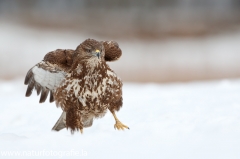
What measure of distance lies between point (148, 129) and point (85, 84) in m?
0.80

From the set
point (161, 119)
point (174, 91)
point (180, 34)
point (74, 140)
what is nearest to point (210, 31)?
point (180, 34)

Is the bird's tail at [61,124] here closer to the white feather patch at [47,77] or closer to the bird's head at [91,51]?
the white feather patch at [47,77]

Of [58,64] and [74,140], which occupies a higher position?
[58,64]

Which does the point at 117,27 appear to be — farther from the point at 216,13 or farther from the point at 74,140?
the point at 74,140

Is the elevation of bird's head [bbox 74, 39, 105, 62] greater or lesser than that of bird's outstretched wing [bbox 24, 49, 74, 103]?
greater

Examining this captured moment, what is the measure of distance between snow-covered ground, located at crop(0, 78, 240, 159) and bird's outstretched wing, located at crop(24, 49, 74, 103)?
1.38 feet

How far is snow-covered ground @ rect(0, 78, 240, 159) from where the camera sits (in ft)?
12.8

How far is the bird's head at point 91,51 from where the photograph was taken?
192 inches

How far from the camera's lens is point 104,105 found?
5.15m

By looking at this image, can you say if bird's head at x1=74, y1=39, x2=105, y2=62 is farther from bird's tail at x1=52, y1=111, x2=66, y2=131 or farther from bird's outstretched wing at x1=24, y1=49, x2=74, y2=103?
bird's tail at x1=52, y1=111, x2=66, y2=131

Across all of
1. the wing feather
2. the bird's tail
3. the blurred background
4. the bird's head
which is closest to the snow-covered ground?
the bird's tail

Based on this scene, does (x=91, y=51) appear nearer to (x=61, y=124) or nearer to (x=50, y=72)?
(x=50, y=72)

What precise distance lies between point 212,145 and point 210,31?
1022cm

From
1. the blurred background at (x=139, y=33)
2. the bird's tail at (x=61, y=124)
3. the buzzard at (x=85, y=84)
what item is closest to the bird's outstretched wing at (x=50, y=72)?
the buzzard at (x=85, y=84)
